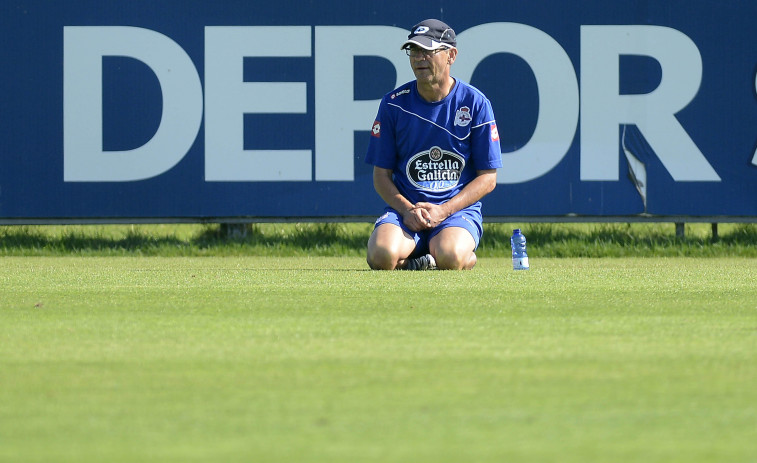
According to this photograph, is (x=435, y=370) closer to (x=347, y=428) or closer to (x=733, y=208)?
(x=347, y=428)

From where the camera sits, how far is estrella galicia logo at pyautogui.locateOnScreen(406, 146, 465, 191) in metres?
6.96

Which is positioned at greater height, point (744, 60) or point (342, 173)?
point (744, 60)

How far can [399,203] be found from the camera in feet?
22.4

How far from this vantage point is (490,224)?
33.6 feet

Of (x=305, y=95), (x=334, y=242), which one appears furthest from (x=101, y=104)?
(x=334, y=242)

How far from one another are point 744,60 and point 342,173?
135 inches

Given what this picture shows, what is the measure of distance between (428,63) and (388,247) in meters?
1.07

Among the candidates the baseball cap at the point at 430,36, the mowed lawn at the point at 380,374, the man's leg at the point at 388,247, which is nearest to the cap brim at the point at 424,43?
the baseball cap at the point at 430,36

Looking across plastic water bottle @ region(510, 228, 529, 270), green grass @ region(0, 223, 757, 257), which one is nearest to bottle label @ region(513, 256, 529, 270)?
plastic water bottle @ region(510, 228, 529, 270)

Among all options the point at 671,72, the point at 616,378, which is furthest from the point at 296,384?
the point at 671,72

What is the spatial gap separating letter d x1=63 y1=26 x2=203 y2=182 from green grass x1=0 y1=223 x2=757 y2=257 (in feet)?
1.83

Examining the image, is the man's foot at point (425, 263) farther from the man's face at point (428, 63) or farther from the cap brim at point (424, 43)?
the cap brim at point (424, 43)

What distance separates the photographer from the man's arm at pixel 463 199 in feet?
22.2

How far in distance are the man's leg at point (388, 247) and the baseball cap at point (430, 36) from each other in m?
1.03
